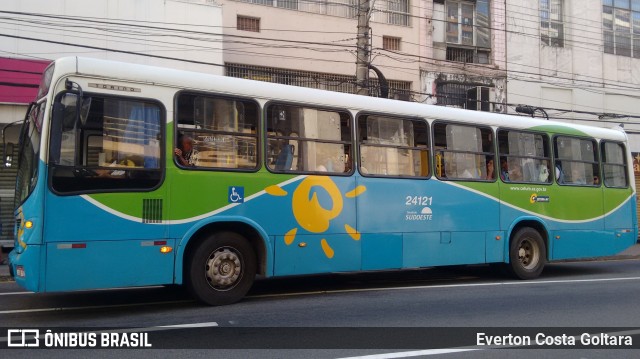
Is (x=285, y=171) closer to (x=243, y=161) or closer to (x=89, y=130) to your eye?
(x=243, y=161)

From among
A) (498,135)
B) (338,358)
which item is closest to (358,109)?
(498,135)

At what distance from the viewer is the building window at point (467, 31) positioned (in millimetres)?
24516

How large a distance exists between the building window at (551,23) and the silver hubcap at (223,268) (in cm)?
2196

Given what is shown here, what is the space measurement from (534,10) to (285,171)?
2089 centimetres

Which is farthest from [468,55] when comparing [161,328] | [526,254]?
Result: [161,328]

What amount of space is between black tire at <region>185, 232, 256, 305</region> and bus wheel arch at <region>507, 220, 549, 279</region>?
596 centimetres

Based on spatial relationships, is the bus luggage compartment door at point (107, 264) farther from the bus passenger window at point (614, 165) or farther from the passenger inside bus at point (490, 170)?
the bus passenger window at point (614, 165)

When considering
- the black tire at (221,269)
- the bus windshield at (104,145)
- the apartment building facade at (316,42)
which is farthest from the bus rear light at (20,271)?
the apartment building facade at (316,42)

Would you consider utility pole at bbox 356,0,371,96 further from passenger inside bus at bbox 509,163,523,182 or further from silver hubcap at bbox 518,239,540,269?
silver hubcap at bbox 518,239,540,269

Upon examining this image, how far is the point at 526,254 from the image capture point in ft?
41.2

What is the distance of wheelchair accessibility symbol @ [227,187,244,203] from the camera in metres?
8.59

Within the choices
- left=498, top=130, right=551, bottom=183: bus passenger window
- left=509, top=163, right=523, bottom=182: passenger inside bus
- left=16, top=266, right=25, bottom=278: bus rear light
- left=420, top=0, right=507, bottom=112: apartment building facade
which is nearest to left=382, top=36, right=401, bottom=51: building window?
left=420, top=0, right=507, bottom=112: apartment building facade

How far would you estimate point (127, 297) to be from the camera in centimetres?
949

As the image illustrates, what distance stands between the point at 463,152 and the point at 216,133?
5.07 meters
